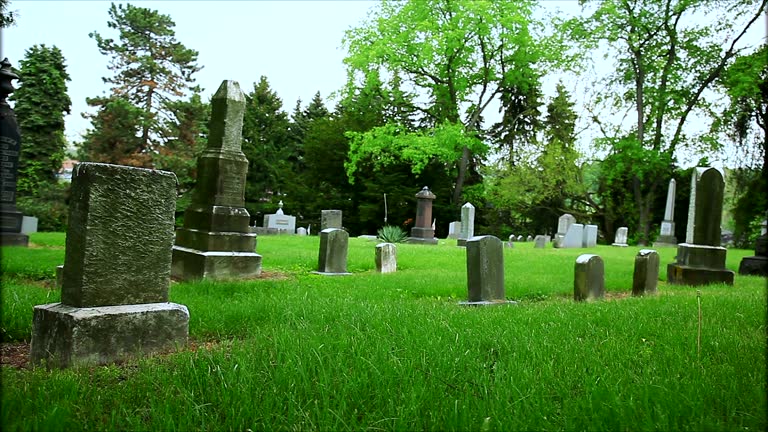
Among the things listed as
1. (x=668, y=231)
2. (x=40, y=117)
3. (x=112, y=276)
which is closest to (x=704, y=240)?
(x=112, y=276)

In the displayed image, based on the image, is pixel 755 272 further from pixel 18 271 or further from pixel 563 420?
pixel 18 271

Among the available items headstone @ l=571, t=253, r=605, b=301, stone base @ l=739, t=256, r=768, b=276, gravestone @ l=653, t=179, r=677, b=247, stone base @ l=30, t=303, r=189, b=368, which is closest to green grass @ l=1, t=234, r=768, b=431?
stone base @ l=30, t=303, r=189, b=368

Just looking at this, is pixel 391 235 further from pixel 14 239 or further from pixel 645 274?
pixel 645 274

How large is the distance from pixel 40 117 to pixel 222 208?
28.1m

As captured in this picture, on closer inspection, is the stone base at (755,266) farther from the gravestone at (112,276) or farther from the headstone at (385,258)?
the gravestone at (112,276)

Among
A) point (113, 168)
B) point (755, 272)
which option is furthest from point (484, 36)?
point (113, 168)

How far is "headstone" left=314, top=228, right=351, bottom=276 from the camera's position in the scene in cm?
1027

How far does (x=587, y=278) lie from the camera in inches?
307

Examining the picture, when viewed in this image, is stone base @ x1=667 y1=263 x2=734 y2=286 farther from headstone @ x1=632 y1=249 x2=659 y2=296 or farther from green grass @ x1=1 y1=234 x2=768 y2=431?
green grass @ x1=1 y1=234 x2=768 y2=431

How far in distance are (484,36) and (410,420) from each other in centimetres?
3440

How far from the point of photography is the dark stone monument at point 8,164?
13938mm

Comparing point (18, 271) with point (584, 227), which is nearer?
point (18, 271)

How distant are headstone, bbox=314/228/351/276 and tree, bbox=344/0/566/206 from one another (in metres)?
21.6

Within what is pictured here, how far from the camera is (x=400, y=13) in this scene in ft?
112
